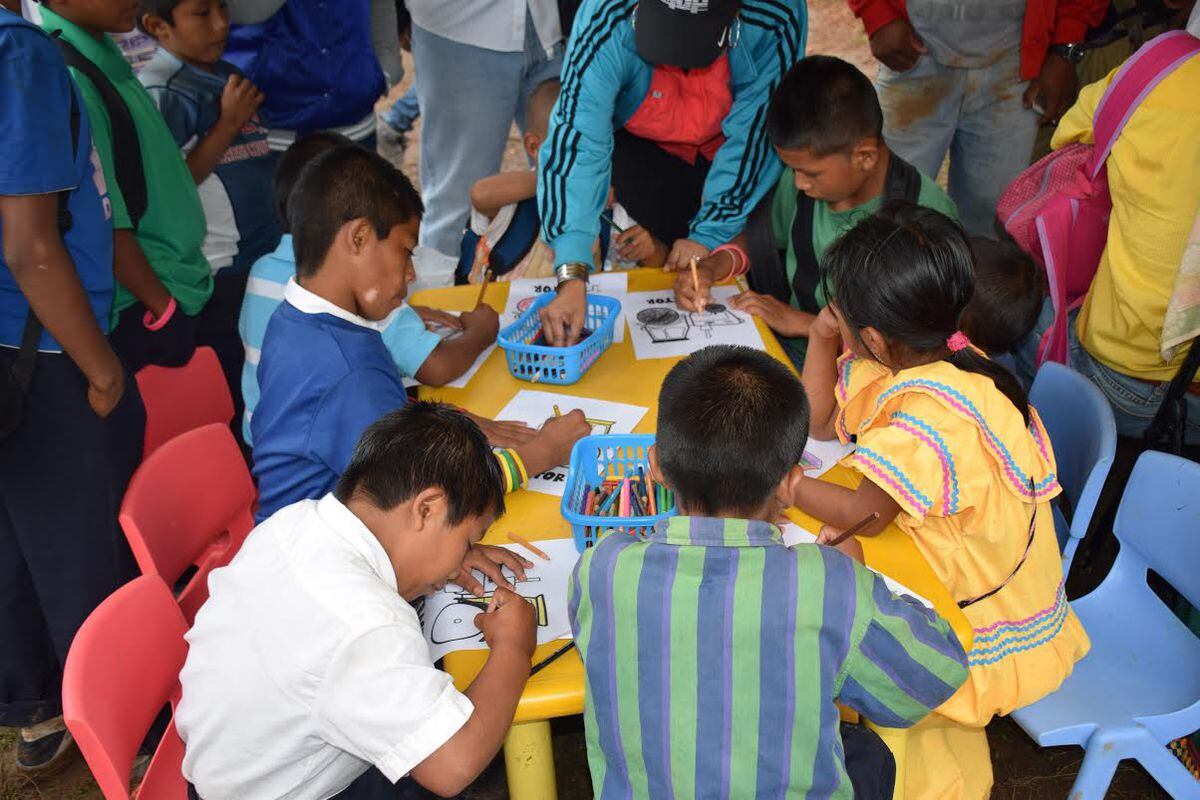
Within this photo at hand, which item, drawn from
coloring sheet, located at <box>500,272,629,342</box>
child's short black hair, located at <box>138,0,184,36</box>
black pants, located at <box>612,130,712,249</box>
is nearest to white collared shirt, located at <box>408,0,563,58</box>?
black pants, located at <box>612,130,712,249</box>

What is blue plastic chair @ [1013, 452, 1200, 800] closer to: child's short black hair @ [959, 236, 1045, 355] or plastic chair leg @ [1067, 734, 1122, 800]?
plastic chair leg @ [1067, 734, 1122, 800]

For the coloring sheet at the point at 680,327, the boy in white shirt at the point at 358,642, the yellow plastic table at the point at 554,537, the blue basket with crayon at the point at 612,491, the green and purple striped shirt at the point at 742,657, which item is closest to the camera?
the green and purple striped shirt at the point at 742,657

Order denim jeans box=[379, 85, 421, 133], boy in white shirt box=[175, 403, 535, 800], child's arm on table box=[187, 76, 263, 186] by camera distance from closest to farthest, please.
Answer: boy in white shirt box=[175, 403, 535, 800] < child's arm on table box=[187, 76, 263, 186] < denim jeans box=[379, 85, 421, 133]

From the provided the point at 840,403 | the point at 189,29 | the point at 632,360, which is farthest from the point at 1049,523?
the point at 189,29

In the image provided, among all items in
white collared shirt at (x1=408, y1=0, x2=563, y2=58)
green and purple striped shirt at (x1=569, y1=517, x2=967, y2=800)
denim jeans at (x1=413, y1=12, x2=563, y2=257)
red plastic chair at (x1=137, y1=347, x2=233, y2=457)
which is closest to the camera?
green and purple striped shirt at (x1=569, y1=517, x2=967, y2=800)

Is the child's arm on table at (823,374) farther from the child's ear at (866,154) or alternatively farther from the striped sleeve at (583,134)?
the striped sleeve at (583,134)

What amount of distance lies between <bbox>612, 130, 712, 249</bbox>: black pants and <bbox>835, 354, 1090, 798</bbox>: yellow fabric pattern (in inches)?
55.5

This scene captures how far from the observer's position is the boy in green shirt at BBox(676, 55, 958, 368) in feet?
7.38

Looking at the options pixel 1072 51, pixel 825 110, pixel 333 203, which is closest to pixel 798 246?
pixel 825 110

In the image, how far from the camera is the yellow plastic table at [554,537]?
1.31 metres

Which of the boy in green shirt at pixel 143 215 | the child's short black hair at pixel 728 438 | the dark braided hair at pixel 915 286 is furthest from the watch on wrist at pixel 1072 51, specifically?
the boy in green shirt at pixel 143 215

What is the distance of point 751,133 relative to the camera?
8.55 feet

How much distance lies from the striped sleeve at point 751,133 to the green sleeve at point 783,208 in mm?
31

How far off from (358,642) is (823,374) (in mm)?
1127
